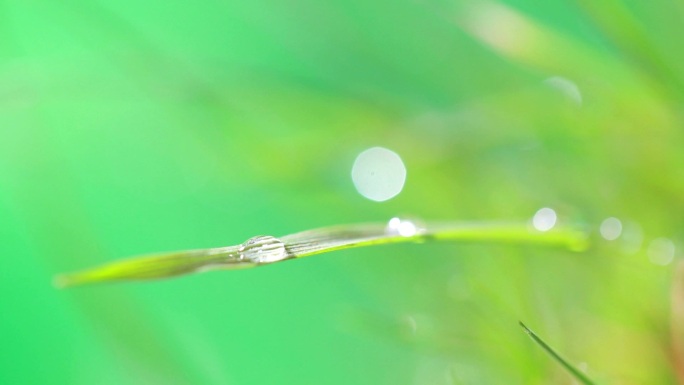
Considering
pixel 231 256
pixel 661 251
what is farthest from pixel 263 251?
pixel 661 251

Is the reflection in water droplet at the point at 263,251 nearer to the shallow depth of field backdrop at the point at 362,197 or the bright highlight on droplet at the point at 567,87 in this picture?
the shallow depth of field backdrop at the point at 362,197

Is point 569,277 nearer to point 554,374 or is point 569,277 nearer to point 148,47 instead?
point 554,374

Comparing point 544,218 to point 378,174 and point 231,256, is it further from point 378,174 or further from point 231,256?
point 231,256

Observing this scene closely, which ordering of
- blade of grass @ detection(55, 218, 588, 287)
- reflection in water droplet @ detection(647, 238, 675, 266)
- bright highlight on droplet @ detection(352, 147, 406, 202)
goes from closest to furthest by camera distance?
blade of grass @ detection(55, 218, 588, 287)
reflection in water droplet @ detection(647, 238, 675, 266)
bright highlight on droplet @ detection(352, 147, 406, 202)

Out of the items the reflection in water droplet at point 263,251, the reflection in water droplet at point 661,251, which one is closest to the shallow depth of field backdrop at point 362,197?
the reflection in water droplet at point 661,251

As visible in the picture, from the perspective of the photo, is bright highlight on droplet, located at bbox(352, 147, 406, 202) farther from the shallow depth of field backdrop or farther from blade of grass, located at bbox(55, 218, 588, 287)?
blade of grass, located at bbox(55, 218, 588, 287)

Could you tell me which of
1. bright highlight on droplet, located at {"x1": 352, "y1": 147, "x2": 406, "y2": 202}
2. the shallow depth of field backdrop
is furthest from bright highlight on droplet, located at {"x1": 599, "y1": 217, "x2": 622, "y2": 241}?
bright highlight on droplet, located at {"x1": 352, "y1": 147, "x2": 406, "y2": 202}
